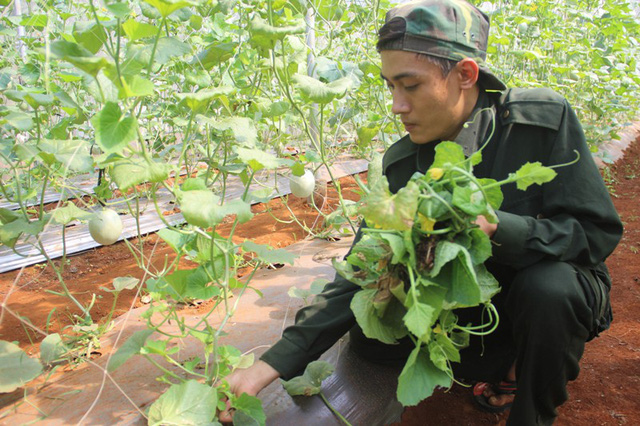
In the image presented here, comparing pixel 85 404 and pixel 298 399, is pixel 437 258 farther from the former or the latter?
pixel 85 404

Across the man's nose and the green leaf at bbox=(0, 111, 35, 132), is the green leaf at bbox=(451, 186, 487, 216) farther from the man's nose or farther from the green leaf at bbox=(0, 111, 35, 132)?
the green leaf at bbox=(0, 111, 35, 132)

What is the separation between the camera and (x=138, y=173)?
0.82 m

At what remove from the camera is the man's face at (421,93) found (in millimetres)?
1085

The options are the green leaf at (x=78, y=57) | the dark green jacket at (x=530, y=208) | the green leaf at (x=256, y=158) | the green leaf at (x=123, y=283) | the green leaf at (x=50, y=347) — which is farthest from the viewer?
the green leaf at (x=123, y=283)

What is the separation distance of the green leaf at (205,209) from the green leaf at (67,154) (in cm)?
29

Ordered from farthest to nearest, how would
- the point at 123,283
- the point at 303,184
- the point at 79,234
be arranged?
the point at 79,234, the point at 303,184, the point at 123,283

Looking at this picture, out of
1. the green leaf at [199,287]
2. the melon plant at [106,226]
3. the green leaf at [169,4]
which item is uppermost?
the green leaf at [169,4]

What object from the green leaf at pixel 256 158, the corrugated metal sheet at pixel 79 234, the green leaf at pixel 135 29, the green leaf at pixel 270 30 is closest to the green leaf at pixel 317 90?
the green leaf at pixel 270 30

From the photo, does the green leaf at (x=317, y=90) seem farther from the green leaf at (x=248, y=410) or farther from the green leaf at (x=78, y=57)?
the green leaf at (x=248, y=410)

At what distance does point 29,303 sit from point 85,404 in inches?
38.7

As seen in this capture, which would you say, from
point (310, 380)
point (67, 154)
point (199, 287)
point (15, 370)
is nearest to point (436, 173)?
point (199, 287)

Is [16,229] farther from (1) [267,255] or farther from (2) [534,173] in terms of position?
(2) [534,173]

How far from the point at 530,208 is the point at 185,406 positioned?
79 cm

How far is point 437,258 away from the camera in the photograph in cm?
78
